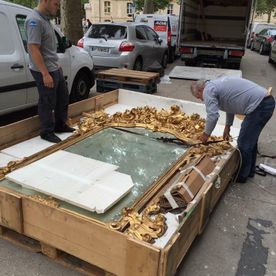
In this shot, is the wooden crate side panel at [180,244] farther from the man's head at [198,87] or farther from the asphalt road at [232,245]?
the man's head at [198,87]

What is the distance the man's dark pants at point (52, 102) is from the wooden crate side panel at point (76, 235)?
195cm

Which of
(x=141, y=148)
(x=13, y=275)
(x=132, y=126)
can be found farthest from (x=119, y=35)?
(x=13, y=275)

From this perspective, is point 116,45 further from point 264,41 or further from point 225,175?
point 264,41

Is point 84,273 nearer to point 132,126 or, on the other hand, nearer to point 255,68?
point 132,126

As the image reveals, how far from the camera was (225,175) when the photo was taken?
3.75 m

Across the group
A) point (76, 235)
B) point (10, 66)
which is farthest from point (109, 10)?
point (76, 235)

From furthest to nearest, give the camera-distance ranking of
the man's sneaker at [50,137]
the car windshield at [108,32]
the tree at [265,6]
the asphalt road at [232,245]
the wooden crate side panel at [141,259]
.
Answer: the tree at [265,6] < the car windshield at [108,32] < the man's sneaker at [50,137] < the asphalt road at [232,245] < the wooden crate side panel at [141,259]

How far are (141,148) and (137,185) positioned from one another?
3.31 feet

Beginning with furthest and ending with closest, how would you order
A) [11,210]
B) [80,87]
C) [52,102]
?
[80,87] < [52,102] < [11,210]

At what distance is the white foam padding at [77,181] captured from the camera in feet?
9.35

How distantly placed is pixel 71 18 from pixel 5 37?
6934mm

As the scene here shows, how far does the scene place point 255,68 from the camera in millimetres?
15398

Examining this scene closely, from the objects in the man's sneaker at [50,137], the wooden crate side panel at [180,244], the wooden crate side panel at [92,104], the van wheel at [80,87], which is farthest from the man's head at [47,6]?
the van wheel at [80,87]

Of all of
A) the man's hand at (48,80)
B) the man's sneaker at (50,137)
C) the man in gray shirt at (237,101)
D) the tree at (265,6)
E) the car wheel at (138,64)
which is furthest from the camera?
the tree at (265,6)
